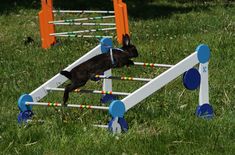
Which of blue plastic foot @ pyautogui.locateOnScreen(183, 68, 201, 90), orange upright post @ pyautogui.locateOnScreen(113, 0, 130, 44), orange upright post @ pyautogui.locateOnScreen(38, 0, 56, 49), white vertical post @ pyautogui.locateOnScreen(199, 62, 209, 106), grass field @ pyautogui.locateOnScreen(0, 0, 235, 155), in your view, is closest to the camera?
grass field @ pyautogui.locateOnScreen(0, 0, 235, 155)

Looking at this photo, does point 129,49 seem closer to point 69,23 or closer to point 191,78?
point 191,78

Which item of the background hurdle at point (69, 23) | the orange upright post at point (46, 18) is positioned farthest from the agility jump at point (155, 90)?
the orange upright post at point (46, 18)

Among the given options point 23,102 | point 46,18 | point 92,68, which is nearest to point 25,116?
point 23,102

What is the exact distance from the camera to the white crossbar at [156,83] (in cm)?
551

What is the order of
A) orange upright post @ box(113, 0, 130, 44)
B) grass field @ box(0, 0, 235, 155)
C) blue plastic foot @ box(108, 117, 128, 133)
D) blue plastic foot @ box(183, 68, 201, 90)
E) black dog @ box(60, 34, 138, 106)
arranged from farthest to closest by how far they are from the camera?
orange upright post @ box(113, 0, 130, 44) → blue plastic foot @ box(183, 68, 201, 90) → black dog @ box(60, 34, 138, 106) → blue plastic foot @ box(108, 117, 128, 133) → grass field @ box(0, 0, 235, 155)

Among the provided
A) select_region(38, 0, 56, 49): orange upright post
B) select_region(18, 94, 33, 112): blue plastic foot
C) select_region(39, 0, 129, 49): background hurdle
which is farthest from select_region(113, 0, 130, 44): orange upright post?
select_region(18, 94, 33, 112): blue plastic foot

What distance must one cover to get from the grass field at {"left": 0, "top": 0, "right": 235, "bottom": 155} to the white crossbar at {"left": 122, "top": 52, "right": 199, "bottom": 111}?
0.28 meters

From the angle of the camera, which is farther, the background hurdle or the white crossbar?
the background hurdle

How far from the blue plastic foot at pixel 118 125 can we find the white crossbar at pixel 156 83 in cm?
14

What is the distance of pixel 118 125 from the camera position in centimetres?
547

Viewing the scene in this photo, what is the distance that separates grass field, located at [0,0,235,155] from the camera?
201 inches

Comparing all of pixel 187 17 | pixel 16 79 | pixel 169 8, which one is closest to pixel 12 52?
pixel 16 79

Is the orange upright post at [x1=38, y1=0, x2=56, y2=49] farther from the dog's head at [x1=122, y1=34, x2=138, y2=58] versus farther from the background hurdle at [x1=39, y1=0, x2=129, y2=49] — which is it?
the dog's head at [x1=122, y1=34, x2=138, y2=58]

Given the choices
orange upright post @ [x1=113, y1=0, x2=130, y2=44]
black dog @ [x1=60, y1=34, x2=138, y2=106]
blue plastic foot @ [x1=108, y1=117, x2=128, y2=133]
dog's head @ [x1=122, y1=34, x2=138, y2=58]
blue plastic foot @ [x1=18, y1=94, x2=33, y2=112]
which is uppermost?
orange upright post @ [x1=113, y1=0, x2=130, y2=44]
